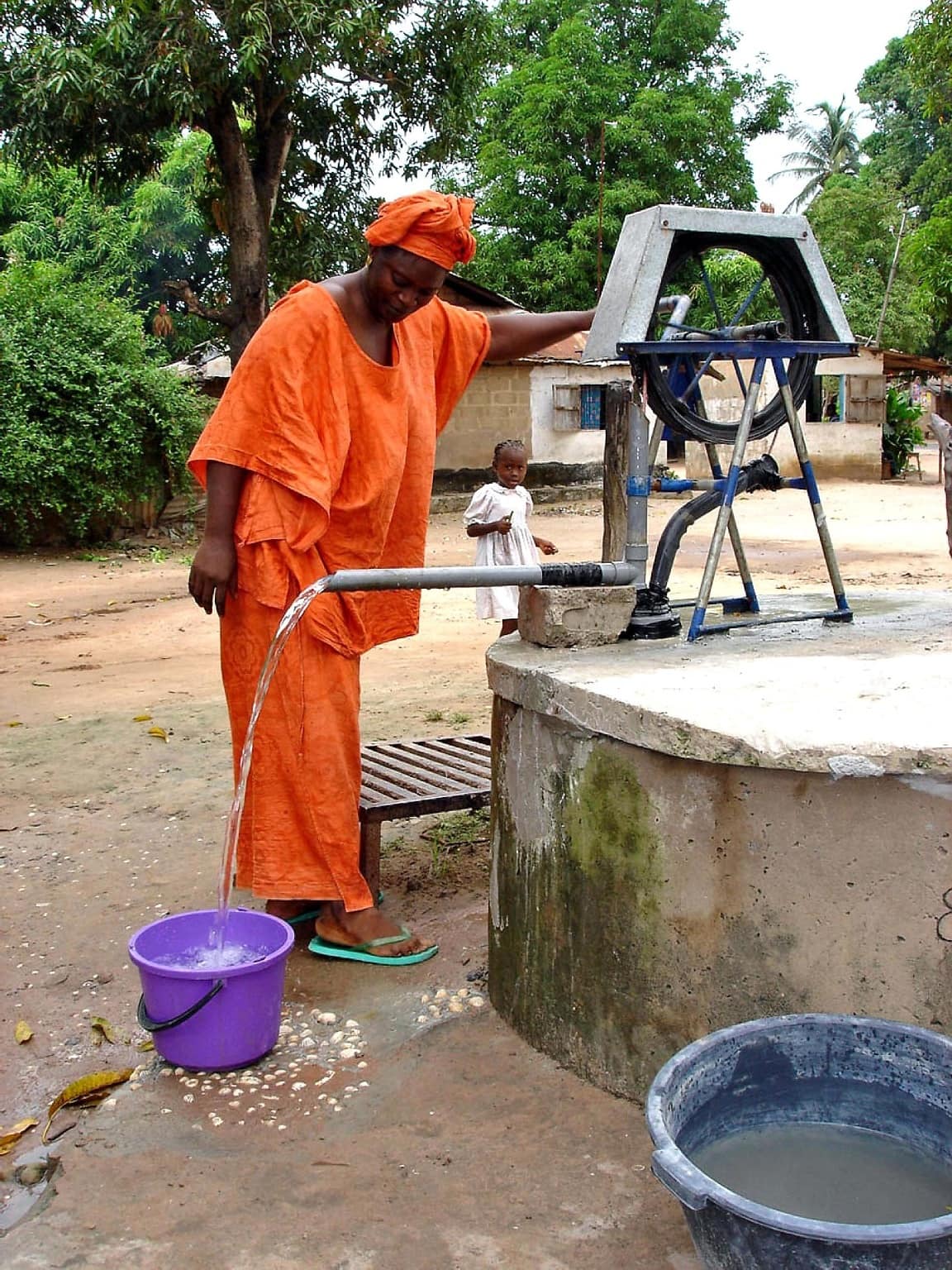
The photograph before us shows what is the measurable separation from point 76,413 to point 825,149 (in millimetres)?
27151

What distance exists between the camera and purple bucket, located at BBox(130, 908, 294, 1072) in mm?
2477

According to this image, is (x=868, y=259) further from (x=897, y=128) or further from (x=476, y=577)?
(x=476, y=577)

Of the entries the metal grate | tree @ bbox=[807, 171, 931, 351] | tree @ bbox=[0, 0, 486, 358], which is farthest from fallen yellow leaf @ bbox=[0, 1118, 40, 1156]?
tree @ bbox=[807, 171, 931, 351]

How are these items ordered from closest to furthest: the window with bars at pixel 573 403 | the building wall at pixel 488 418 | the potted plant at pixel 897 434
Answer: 1. the building wall at pixel 488 418
2. the window with bars at pixel 573 403
3. the potted plant at pixel 897 434

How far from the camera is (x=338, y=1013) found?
2.85 meters

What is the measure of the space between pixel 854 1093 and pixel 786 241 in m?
2.08

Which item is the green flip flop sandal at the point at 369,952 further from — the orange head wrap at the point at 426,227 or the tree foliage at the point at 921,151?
the tree foliage at the point at 921,151

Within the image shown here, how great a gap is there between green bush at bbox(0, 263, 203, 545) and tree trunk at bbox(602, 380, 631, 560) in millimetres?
9256

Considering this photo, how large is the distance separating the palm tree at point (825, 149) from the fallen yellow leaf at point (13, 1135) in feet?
108

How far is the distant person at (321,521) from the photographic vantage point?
9.34ft

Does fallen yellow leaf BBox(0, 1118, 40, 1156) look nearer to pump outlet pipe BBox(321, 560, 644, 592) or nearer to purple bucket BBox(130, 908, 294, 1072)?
purple bucket BBox(130, 908, 294, 1072)

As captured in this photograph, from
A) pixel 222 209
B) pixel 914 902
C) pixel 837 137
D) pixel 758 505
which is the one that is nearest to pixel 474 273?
pixel 758 505

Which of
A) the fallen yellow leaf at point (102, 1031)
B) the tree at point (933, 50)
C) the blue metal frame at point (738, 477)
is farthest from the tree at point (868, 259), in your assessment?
the fallen yellow leaf at point (102, 1031)

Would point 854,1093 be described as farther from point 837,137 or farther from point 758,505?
point 837,137
